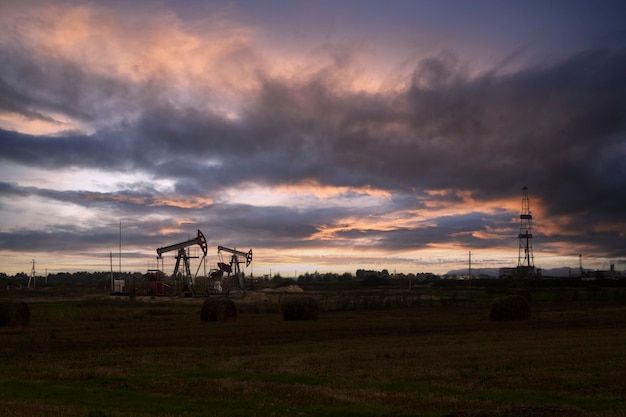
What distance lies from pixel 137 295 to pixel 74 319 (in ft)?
155

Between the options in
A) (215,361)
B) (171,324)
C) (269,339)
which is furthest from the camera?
(171,324)

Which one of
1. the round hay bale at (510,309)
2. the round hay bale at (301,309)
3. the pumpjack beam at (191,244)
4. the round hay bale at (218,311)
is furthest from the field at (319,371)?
the pumpjack beam at (191,244)

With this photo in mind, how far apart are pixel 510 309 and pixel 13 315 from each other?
108 feet

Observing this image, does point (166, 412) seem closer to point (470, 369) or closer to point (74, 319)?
point (470, 369)

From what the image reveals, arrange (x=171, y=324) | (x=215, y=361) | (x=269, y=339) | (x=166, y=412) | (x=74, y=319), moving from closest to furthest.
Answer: (x=166, y=412) → (x=215, y=361) → (x=269, y=339) → (x=171, y=324) → (x=74, y=319)

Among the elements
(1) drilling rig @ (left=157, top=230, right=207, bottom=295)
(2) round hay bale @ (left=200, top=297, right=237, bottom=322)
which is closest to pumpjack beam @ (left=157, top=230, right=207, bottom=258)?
(1) drilling rig @ (left=157, top=230, right=207, bottom=295)

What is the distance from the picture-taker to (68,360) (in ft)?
79.0

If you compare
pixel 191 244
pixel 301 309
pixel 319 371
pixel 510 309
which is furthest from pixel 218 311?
pixel 191 244

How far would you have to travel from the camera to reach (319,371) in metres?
20.4

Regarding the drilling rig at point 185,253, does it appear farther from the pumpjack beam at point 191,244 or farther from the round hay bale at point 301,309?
the round hay bale at point 301,309

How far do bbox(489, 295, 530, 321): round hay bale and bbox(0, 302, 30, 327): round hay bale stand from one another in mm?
31360

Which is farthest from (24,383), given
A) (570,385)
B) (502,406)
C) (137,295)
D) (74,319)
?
(137,295)

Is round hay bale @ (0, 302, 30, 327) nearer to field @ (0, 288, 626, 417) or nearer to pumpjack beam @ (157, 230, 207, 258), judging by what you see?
field @ (0, 288, 626, 417)

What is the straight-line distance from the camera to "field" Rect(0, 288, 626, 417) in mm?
14578
